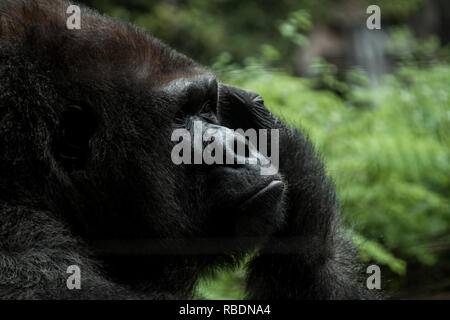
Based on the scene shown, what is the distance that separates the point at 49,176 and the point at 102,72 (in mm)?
476

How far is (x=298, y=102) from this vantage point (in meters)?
4.90

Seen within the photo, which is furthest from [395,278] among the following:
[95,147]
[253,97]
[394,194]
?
[95,147]

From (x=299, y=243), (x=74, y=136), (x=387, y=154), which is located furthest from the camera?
(x=387, y=154)

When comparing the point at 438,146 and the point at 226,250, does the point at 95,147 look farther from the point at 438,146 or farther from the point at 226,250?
the point at 438,146

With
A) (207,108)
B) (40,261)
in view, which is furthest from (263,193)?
(40,261)

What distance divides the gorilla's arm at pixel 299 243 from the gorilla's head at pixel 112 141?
428 mm

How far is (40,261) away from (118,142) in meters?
0.62

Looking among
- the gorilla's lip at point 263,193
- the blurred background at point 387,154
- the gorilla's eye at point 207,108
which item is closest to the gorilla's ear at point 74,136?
the gorilla's eye at point 207,108

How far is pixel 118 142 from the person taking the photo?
2.46m

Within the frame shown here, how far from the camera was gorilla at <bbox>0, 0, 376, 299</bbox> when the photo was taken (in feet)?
7.30

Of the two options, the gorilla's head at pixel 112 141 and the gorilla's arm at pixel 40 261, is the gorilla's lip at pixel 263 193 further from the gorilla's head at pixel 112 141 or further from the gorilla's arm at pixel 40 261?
the gorilla's arm at pixel 40 261

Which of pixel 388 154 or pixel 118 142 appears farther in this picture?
pixel 388 154

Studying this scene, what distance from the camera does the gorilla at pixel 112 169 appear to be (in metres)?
2.23

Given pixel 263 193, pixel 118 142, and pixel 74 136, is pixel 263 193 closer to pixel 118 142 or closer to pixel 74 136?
pixel 118 142
